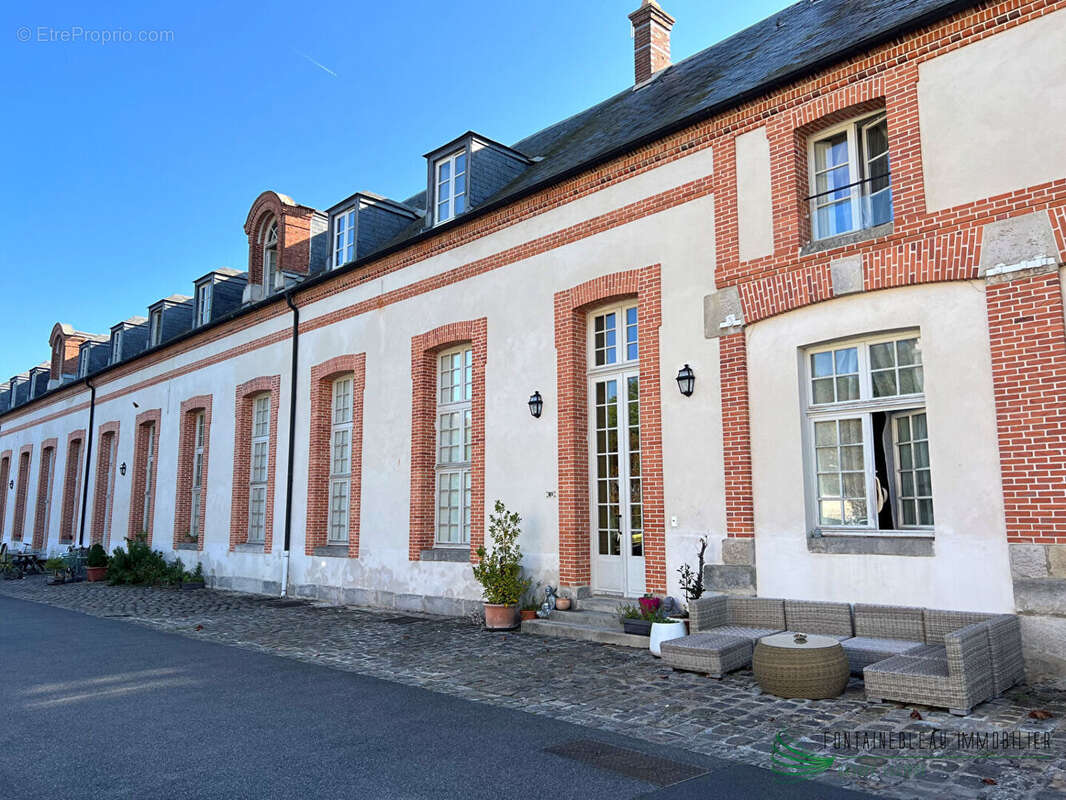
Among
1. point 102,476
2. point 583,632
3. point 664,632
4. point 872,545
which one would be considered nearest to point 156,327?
point 102,476

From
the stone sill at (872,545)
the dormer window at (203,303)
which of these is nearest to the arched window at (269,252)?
the dormer window at (203,303)

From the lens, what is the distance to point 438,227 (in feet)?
37.1

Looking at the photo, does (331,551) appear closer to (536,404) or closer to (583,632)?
(536,404)

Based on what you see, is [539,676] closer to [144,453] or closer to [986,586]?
[986,586]

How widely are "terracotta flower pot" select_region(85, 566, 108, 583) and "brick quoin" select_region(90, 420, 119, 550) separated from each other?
2.66m

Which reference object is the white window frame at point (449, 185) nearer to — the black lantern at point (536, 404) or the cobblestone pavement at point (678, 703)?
the black lantern at point (536, 404)

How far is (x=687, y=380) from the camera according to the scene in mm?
8023

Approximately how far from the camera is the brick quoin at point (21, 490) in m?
26.1

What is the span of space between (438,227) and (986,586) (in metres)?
8.33

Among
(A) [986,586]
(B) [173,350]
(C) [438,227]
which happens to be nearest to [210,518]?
(B) [173,350]

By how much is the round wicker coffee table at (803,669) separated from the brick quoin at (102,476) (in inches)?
777

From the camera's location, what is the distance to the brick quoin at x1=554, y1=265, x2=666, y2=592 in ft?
27.2

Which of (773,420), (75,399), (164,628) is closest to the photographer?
(773,420)

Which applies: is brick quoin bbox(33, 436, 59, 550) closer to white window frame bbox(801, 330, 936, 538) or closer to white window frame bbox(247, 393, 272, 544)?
white window frame bbox(247, 393, 272, 544)
